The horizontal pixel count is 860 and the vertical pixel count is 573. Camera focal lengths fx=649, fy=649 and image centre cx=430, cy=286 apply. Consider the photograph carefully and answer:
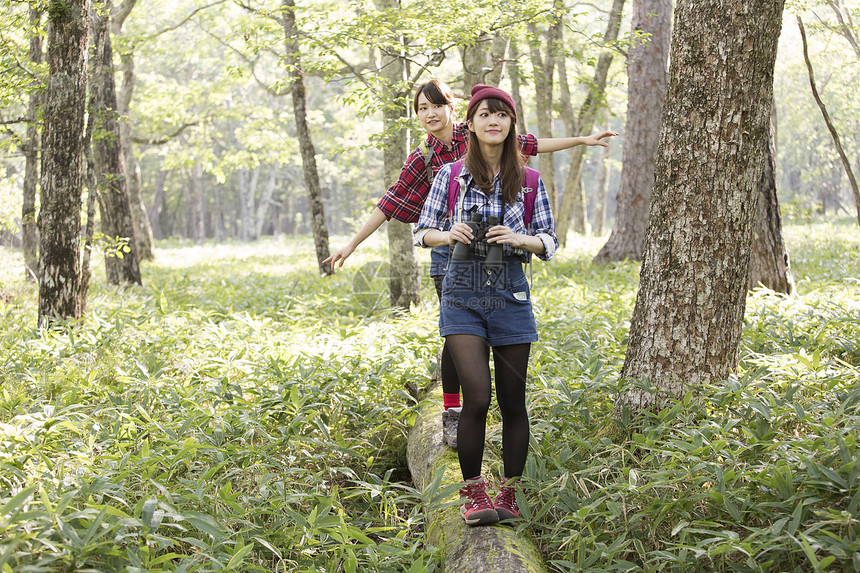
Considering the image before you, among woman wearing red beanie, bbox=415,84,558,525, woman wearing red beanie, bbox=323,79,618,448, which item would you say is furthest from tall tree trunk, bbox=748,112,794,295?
woman wearing red beanie, bbox=415,84,558,525

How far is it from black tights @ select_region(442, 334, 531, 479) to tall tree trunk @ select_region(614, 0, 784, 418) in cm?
97

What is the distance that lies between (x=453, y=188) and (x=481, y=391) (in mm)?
1038

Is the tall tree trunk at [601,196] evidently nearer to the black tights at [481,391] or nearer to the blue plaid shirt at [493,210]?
the blue plaid shirt at [493,210]

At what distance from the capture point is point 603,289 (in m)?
8.33

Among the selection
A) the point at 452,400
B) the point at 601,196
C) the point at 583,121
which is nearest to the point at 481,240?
the point at 452,400

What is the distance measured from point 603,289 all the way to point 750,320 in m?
2.60

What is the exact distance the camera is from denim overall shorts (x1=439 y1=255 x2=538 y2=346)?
316cm

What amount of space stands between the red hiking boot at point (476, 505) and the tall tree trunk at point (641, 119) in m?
9.06

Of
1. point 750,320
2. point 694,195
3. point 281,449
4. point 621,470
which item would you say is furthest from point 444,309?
point 750,320

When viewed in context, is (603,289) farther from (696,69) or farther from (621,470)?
(621,470)

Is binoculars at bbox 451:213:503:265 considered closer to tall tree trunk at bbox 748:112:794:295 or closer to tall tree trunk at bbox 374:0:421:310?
tall tree trunk at bbox 374:0:421:310

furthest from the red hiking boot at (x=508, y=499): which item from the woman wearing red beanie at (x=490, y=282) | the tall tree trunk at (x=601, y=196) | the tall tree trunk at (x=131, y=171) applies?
the tall tree trunk at (x=601, y=196)

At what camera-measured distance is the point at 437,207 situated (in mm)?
3350

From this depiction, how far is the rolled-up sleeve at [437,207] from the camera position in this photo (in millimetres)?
3332
